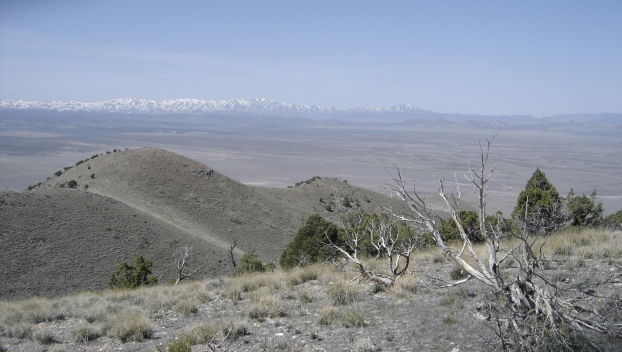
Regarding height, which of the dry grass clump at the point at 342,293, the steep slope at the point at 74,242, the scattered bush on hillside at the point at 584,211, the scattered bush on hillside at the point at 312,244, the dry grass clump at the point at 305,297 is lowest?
the steep slope at the point at 74,242

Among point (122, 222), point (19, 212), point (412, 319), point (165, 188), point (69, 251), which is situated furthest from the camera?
point (165, 188)

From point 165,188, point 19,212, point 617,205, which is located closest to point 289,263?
point 19,212

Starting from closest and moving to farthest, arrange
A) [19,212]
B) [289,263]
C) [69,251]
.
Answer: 1. [289,263]
2. [69,251]
3. [19,212]

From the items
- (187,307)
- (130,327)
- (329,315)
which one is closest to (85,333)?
(130,327)

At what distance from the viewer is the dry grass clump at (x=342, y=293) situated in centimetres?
1002

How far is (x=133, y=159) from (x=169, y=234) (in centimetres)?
2373

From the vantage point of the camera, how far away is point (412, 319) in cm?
848

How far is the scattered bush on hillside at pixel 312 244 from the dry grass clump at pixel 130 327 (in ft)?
39.4

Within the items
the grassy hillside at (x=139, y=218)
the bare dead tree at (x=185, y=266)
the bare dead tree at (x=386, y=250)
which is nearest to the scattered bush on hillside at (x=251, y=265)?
the bare dead tree at (x=185, y=266)

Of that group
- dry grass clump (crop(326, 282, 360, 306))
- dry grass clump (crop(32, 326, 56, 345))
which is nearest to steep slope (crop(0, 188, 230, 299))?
dry grass clump (crop(32, 326, 56, 345))

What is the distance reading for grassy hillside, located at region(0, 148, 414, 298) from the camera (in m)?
30.2

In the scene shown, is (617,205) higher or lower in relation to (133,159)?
lower

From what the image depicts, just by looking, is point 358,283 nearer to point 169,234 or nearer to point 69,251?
point 69,251

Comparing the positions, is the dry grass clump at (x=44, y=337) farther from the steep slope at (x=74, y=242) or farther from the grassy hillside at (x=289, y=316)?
the steep slope at (x=74, y=242)
